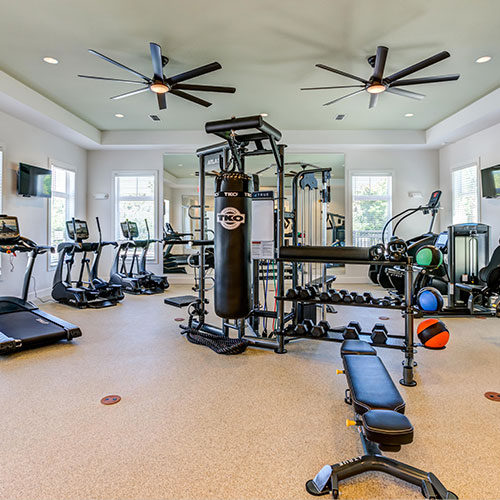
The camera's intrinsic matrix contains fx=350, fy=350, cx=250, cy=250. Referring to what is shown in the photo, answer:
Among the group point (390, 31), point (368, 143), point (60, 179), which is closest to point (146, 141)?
point (60, 179)

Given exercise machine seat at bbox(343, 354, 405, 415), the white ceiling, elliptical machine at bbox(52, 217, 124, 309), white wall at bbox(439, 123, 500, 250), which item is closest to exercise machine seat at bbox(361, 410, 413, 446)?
exercise machine seat at bbox(343, 354, 405, 415)

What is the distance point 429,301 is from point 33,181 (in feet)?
21.6

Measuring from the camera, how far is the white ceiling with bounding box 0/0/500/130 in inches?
143

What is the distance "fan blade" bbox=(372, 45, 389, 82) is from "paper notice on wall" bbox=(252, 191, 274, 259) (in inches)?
85.6

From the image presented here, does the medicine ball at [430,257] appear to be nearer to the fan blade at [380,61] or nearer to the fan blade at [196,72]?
the fan blade at [380,61]

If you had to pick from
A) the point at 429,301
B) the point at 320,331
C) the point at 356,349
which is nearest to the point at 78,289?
the point at 320,331

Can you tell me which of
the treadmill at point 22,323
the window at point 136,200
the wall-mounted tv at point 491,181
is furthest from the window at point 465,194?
the treadmill at point 22,323

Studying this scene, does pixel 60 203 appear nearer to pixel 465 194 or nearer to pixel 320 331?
pixel 320 331

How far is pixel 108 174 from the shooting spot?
28.0 ft

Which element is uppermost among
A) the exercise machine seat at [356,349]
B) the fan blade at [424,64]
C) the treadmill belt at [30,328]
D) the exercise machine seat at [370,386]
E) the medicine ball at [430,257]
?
the fan blade at [424,64]

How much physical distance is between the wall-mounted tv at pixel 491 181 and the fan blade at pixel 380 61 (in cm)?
304

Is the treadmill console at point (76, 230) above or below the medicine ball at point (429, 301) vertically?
above

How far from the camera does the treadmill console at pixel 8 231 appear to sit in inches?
166

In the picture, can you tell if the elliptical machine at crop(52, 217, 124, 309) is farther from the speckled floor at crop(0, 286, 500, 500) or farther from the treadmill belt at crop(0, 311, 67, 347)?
→ the speckled floor at crop(0, 286, 500, 500)
